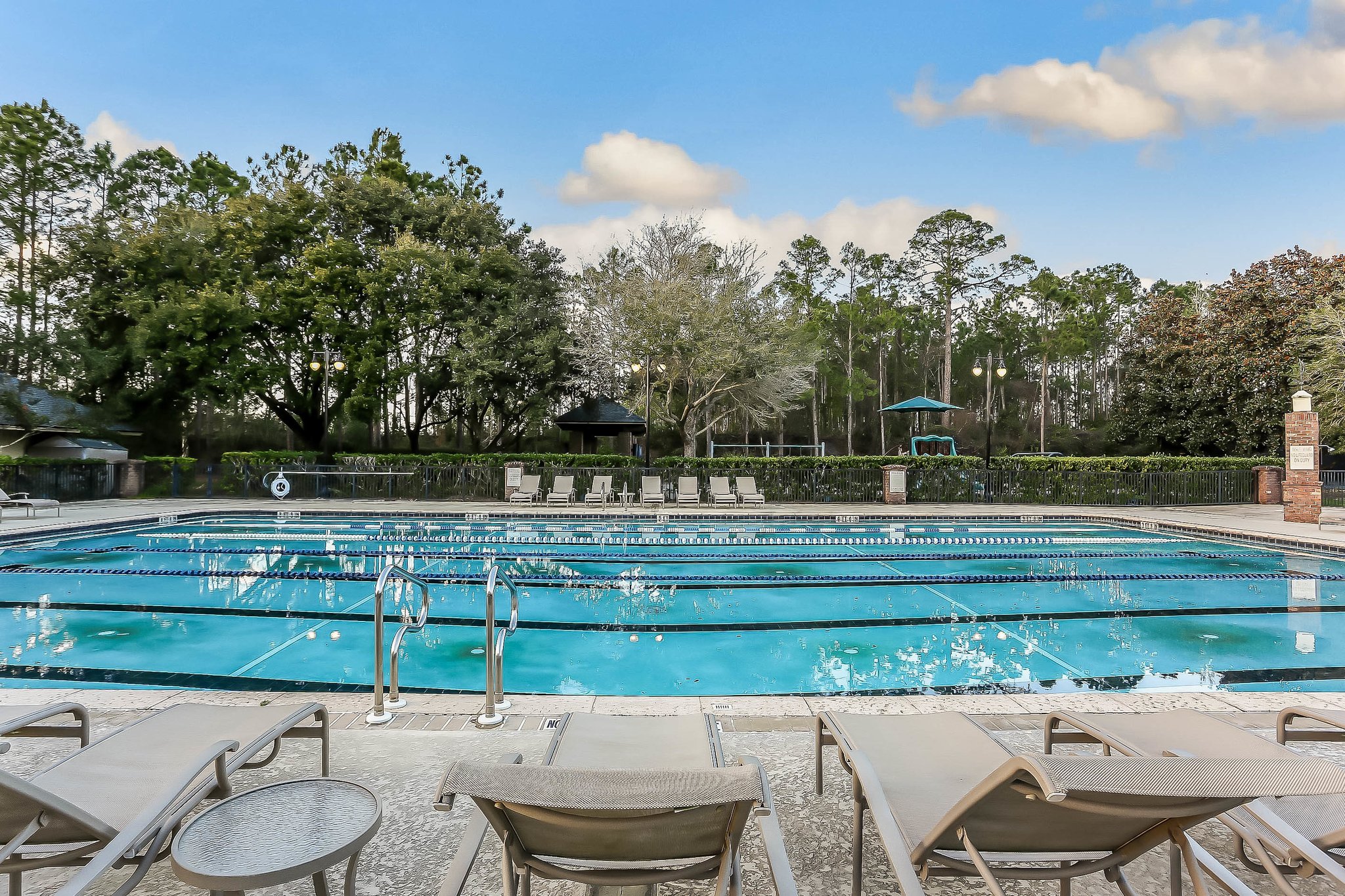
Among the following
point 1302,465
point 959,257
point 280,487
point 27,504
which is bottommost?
point 27,504

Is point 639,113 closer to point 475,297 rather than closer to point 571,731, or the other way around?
point 475,297

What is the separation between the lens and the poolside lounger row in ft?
56.7

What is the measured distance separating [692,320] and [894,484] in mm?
8288

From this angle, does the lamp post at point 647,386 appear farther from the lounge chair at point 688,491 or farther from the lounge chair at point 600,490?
the lounge chair at point 688,491

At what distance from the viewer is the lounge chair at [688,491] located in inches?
674

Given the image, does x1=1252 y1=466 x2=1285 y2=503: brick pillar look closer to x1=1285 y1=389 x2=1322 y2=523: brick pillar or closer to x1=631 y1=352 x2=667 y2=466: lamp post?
x1=1285 y1=389 x2=1322 y2=523: brick pillar

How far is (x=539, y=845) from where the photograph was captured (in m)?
1.52

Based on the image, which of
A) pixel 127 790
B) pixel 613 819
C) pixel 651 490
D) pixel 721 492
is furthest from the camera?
pixel 651 490

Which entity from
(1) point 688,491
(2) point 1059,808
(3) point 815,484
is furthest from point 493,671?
(3) point 815,484

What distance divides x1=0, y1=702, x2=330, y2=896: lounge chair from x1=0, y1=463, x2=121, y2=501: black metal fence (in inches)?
795

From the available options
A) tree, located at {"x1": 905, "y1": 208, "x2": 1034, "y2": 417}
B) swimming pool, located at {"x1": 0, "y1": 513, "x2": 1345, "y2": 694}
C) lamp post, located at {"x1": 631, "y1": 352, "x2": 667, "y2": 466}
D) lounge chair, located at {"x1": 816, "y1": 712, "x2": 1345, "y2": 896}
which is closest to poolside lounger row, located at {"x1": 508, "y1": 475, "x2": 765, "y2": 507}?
lamp post, located at {"x1": 631, "y1": 352, "x2": 667, "y2": 466}

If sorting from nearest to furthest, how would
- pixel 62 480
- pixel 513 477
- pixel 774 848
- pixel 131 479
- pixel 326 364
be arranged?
pixel 774 848 < pixel 62 480 < pixel 513 477 < pixel 131 479 < pixel 326 364

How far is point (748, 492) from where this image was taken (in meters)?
18.0

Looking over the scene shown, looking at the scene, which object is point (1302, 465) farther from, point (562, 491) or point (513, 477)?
point (513, 477)
